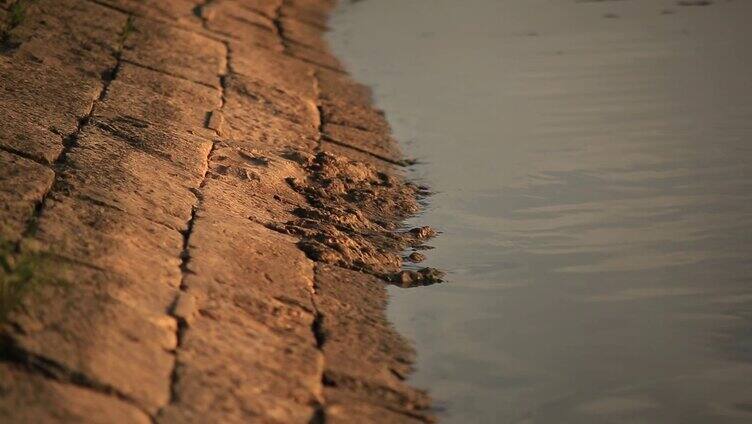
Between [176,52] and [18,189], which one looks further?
[176,52]

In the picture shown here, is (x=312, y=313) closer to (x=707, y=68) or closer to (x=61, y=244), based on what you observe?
(x=61, y=244)

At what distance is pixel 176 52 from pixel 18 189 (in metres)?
3.22

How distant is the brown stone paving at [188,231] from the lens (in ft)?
11.1

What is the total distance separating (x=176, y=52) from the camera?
7461 millimetres

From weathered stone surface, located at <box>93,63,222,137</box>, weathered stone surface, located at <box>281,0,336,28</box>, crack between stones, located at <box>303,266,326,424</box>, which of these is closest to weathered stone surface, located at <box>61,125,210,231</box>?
weathered stone surface, located at <box>93,63,222,137</box>

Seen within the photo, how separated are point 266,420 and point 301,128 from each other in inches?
141

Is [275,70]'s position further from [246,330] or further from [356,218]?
[246,330]

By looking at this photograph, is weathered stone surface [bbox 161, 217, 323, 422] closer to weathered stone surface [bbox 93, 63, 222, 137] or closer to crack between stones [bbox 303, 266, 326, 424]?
crack between stones [bbox 303, 266, 326, 424]

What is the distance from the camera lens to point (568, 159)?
255 inches

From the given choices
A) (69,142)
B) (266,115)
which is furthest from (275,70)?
(69,142)

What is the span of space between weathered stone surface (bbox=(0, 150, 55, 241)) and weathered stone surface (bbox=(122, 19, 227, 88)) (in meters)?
2.35

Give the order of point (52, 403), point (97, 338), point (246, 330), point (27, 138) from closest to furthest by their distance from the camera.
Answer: point (52, 403), point (97, 338), point (246, 330), point (27, 138)

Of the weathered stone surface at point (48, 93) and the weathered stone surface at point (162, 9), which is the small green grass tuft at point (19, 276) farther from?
the weathered stone surface at point (162, 9)

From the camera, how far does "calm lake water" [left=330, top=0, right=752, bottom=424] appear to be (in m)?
4.07
